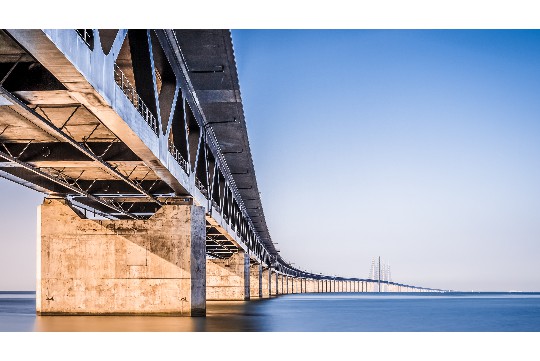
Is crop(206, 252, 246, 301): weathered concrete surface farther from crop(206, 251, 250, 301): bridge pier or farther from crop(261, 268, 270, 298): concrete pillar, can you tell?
crop(261, 268, 270, 298): concrete pillar

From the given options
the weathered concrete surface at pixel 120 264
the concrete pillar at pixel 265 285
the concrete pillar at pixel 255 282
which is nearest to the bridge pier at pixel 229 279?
the concrete pillar at pixel 255 282

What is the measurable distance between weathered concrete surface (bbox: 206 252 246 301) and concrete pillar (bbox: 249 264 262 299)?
2072cm

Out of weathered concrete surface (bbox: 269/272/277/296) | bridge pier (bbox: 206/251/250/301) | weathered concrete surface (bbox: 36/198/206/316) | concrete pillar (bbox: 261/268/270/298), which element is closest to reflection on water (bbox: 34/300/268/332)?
weathered concrete surface (bbox: 36/198/206/316)

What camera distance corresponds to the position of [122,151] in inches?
1005

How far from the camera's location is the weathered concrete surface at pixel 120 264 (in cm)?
3108

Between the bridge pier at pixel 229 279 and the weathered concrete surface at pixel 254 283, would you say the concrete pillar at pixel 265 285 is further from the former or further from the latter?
the bridge pier at pixel 229 279

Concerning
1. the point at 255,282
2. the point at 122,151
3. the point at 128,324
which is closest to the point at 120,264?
the point at 128,324

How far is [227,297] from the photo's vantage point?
77.4 m

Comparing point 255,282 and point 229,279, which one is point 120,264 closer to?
point 229,279

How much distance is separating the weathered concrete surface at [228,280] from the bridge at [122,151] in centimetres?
3139

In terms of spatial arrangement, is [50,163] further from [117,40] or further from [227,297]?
[227,297]

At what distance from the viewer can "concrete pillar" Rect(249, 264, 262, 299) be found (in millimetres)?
99750
